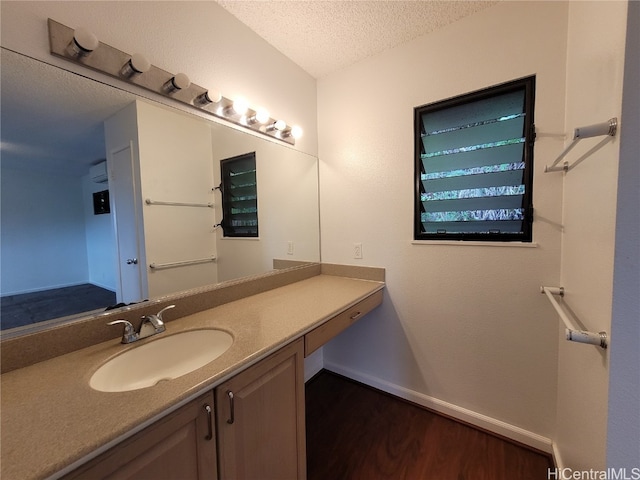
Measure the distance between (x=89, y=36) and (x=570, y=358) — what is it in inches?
91.4

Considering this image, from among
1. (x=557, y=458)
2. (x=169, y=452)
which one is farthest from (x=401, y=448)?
(x=169, y=452)

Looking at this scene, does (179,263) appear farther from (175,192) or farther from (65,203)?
(65,203)

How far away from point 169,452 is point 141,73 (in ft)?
4.62

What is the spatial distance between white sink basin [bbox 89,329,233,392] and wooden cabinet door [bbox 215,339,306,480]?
23cm

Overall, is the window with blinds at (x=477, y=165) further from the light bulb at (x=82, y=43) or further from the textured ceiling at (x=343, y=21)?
the light bulb at (x=82, y=43)

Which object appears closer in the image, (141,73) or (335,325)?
(141,73)

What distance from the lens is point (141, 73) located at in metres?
1.12

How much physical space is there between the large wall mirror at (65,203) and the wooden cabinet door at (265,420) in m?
0.66

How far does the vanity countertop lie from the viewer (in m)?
0.53

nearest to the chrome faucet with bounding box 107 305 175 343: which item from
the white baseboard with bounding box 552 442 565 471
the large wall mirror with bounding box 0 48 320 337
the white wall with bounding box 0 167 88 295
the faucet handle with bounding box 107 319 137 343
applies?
the faucet handle with bounding box 107 319 137 343

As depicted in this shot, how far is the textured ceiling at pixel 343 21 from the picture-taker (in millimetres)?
1433

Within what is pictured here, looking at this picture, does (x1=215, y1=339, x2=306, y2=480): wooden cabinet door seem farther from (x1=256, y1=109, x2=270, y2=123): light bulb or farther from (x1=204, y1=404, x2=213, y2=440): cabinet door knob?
(x1=256, y1=109, x2=270, y2=123): light bulb

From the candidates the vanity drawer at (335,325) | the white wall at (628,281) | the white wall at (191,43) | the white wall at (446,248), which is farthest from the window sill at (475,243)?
the white wall at (191,43)

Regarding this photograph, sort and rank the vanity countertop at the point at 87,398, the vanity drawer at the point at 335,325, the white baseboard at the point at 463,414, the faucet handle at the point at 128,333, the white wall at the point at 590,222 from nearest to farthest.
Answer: the vanity countertop at the point at 87,398
the white wall at the point at 590,222
the faucet handle at the point at 128,333
the vanity drawer at the point at 335,325
the white baseboard at the point at 463,414
